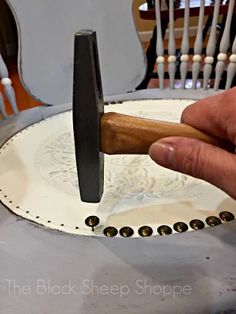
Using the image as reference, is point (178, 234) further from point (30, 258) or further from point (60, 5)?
point (60, 5)

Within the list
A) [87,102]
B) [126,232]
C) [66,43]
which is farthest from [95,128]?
[66,43]

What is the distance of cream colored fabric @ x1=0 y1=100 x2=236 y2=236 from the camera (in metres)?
0.47

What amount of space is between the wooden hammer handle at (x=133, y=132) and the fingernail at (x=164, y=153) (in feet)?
0.13

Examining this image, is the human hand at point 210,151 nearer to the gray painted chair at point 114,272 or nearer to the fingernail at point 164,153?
the fingernail at point 164,153

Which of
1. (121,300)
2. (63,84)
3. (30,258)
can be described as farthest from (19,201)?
(63,84)

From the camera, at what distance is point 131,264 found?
1.35ft

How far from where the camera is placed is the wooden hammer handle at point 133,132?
419mm

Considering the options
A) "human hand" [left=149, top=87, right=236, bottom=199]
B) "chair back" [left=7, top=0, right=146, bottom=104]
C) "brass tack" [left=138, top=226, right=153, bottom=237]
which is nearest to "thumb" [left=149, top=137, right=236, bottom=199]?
"human hand" [left=149, top=87, right=236, bottom=199]

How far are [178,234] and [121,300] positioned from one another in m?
0.11

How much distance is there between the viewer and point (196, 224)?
0.46m

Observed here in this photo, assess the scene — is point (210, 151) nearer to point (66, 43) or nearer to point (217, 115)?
point (217, 115)

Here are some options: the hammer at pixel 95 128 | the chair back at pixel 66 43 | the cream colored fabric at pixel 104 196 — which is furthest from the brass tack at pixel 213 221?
the chair back at pixel 66 43

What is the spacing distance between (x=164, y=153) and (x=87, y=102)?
103mm

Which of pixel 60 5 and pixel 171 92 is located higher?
pixel 60 5
